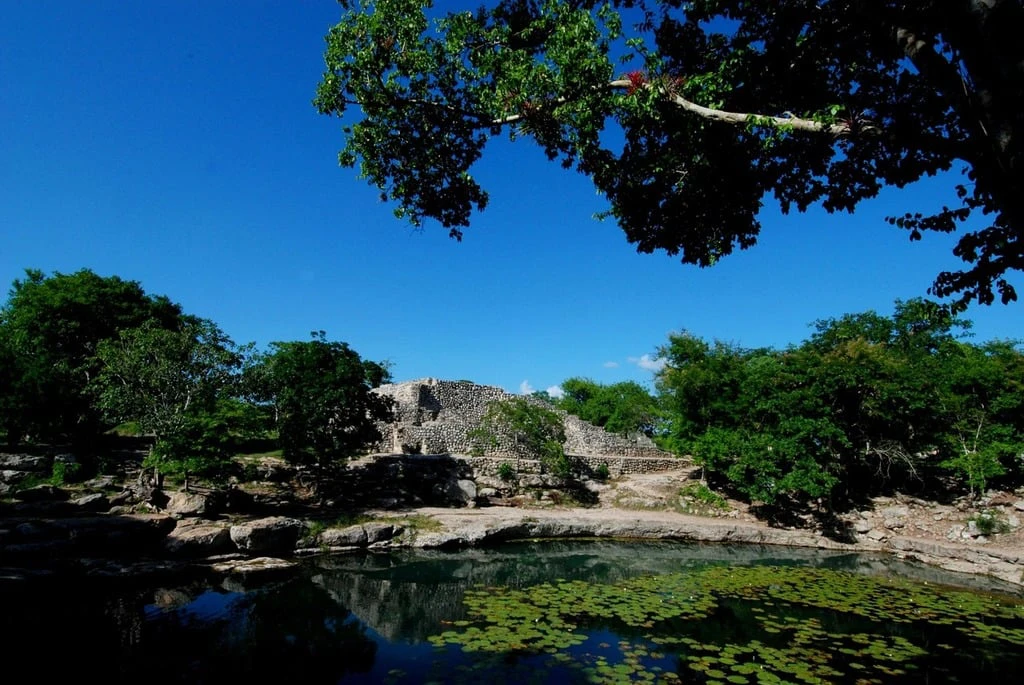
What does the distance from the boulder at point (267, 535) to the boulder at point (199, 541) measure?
8.9 inches

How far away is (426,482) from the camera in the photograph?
21.1m

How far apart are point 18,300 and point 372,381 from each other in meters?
17.3

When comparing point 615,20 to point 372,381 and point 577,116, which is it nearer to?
point 577,116

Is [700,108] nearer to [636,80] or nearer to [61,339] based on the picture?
[636,80]

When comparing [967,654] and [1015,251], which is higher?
[1015,251]

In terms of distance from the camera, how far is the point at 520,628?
7402mm

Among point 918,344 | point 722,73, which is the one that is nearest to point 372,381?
point 722,73

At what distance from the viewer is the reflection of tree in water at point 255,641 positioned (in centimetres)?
A: 602

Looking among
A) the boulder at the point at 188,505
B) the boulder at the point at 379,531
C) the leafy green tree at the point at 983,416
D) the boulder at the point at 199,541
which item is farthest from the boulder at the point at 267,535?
Answer: the leafy green tree at the point at 983,416

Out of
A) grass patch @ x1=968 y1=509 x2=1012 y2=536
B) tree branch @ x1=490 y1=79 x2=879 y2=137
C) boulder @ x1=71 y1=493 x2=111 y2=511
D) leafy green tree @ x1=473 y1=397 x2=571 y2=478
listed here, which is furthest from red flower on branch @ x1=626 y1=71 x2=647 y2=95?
leafy green tree @ x1=473 y1=397 x2=571 y2=478

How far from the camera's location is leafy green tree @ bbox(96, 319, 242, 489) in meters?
14.1

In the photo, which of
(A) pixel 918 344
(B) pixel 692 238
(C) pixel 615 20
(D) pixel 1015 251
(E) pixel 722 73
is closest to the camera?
(D) pixel 1015 251

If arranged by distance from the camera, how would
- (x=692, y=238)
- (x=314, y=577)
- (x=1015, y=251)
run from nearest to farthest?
(x=1015, y=251) < (x=692, y=238) < (x=314, y=577)

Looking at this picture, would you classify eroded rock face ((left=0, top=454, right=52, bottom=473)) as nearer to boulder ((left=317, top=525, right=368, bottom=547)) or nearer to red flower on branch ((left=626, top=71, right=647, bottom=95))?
boulder ((left=317, top=525, right=368, bottom=547))
